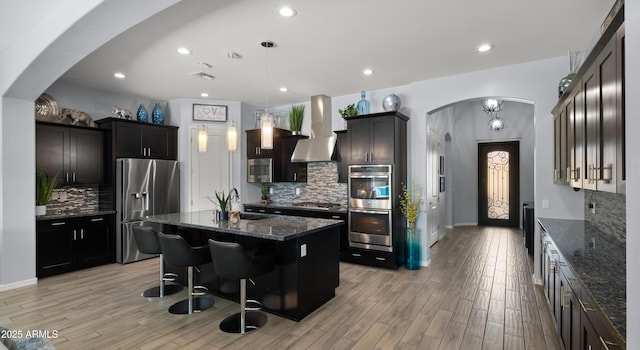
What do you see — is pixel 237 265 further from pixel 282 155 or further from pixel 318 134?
pixel 282 155

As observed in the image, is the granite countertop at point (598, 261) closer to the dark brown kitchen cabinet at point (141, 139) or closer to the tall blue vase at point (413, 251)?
the tall blue vase at point (413, 251)

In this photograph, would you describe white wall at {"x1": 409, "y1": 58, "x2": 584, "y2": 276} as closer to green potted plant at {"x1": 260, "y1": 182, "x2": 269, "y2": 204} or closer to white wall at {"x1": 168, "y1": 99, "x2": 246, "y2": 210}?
green potted plant at {"x1": 260, "y1": 182, "x2": 269, "y2": 204}

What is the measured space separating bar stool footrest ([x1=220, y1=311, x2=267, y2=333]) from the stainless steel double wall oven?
2.30 meters

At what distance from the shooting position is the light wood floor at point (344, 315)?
2.76 metres

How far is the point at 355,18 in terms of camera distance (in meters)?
3.10

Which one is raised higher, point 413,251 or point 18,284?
point 413,251

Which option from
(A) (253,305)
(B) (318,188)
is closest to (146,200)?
(B) (318,188)

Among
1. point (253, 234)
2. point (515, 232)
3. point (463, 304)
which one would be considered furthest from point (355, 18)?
point (515, 232)

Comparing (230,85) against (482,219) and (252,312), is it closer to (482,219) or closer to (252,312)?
(252,312)

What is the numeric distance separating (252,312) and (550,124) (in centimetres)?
424

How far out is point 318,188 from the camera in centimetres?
641

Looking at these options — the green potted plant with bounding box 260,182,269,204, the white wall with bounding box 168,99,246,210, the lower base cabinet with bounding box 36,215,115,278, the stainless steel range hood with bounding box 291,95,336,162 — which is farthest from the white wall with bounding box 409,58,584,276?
the lower base cabinet with bounding box 36,215,115,278

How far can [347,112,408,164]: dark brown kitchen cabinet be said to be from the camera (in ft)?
16.1

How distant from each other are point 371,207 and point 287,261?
2.24 metres
